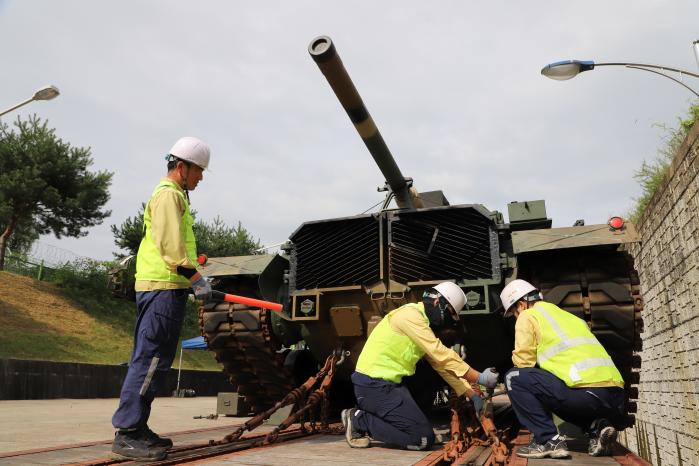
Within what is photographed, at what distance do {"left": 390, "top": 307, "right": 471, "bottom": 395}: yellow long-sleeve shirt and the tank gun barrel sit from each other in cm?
185

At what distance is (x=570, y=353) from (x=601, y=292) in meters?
1.44

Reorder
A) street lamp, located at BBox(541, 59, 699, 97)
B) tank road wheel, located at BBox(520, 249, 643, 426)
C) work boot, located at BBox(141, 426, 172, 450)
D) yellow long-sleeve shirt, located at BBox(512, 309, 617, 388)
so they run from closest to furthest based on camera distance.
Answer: work boot, located at BBox(141, 426, 172, 450) → yellow long-sleeve shirt, located at BBox(512, 309, 617, 388) → tank road wheel, located at BBox(520, 249, 643, 426) → street lamp, located at BBox(541, 59, 699, 97)

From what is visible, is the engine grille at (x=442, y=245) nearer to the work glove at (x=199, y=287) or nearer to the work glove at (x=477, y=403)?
→ the work glove at (x=477, y=403)

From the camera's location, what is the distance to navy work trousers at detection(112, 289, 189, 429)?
3.48 m

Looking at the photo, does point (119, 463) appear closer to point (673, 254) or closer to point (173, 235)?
point (173, 235)

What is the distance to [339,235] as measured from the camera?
581cm

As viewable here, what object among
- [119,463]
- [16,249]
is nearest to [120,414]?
[119,463]

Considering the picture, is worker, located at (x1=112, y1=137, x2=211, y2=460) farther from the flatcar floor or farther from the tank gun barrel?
the tank gun barrel

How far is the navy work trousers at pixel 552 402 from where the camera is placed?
12.3 ft

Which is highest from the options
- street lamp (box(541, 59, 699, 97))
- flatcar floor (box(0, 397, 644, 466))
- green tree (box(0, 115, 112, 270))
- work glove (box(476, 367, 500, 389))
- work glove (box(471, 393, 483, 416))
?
green tree (box(0, 115, 112, 270))

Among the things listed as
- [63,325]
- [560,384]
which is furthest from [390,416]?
[63,325]

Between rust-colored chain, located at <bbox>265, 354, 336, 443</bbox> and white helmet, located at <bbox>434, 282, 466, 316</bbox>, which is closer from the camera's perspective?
rust-colored chain, located at <bbox>265, 354, 336, 443</bbox>

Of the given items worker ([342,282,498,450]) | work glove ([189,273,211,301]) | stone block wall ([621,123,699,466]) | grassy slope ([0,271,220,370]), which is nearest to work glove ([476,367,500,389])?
worker ([342,282,498,450])

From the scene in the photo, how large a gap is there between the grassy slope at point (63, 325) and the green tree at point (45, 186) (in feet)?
6.84
